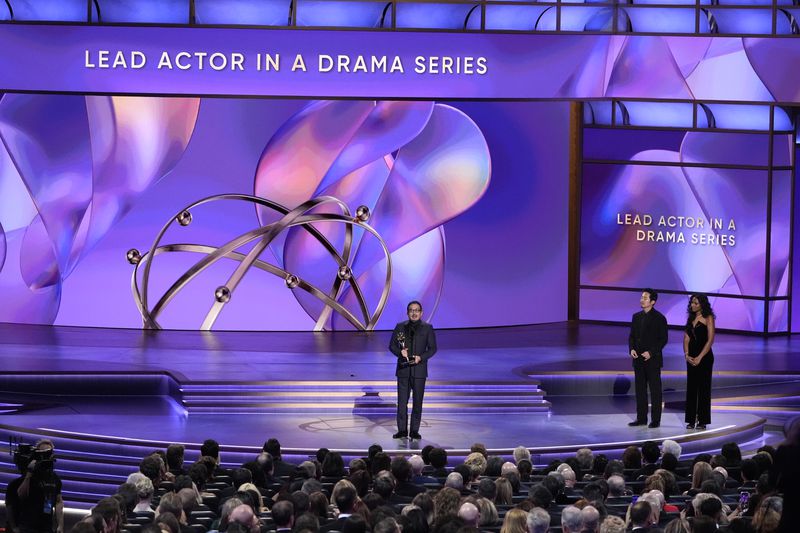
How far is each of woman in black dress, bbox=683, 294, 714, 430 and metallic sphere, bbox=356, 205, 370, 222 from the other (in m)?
6.10

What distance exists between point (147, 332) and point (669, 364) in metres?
6.30

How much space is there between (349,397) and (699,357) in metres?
3.39

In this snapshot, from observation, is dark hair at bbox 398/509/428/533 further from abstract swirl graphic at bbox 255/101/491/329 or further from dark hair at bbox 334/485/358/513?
abstract swirl graphic at bbox 255/101/491/329

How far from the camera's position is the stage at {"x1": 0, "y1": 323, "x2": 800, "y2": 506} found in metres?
12.4

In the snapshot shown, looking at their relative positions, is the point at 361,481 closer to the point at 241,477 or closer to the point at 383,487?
the point at 383,487

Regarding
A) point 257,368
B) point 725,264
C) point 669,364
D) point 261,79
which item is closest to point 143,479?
point 257,368

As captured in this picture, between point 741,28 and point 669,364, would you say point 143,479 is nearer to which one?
point 669,364

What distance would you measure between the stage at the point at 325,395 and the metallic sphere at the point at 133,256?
87cm

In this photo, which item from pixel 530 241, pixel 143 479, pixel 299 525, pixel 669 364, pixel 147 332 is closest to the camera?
pixel 299 525

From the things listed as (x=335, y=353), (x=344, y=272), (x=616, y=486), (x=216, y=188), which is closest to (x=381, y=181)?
(x=344, y=272)

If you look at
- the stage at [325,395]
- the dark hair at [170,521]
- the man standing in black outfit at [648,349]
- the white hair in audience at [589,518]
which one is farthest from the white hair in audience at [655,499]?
the man standing in black outfit at [648,349]

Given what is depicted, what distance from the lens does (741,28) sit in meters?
18.7

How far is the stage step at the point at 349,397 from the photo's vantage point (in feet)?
46.3

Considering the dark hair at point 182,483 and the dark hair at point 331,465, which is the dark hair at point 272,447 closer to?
the dark hair at point 331,465
